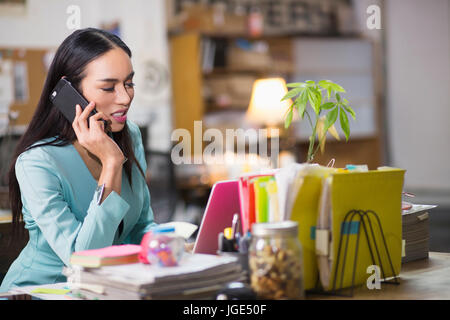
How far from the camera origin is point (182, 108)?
302 inches

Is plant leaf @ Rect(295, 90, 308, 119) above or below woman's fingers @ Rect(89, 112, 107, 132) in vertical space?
above

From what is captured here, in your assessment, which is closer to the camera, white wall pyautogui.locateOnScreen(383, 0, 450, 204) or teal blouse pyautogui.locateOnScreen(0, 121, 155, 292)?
teal blouse pyautogui.locateOnScreen(0, 121, 155, 292)

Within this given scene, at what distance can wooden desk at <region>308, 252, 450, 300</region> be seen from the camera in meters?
1.21

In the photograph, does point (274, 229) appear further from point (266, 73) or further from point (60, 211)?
point (266, 73)

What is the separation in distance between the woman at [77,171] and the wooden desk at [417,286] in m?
0.57

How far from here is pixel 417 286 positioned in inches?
51.5

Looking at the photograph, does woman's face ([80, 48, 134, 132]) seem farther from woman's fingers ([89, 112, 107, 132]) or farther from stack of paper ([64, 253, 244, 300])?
stack of paper ([64, 253, 244, 300])

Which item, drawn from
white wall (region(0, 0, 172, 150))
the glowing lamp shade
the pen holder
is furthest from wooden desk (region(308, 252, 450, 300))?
white wall (region(0, 0, 172, 150))

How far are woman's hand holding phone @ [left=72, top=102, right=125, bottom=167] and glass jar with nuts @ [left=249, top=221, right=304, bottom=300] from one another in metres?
0.59

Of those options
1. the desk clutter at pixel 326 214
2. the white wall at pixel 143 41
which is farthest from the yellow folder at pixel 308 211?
the white wall at pixel 143 41

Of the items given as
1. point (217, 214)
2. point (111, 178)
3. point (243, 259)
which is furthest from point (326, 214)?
point (111, 178)

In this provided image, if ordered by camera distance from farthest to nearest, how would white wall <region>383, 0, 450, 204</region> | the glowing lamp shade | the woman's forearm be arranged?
white wall <region>383, 0, 450, 204</region>, the glowing lamp shade, the woman's forearm

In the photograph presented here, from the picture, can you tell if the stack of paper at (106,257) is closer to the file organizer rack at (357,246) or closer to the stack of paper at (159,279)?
the stack of paper at (159,279)
